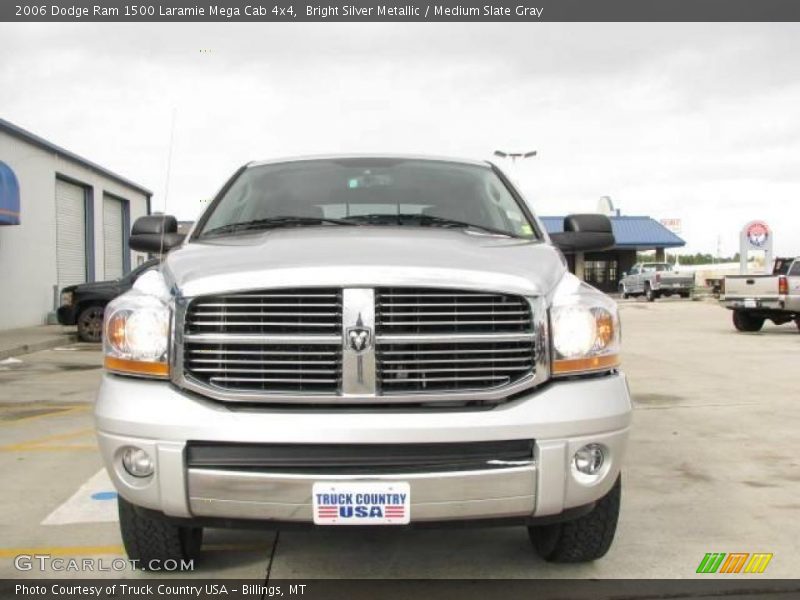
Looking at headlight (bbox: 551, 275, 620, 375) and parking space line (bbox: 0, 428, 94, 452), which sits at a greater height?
headlight (bbox: 551, 275, 620, 375)

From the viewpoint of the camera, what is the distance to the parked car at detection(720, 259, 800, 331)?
15.8m

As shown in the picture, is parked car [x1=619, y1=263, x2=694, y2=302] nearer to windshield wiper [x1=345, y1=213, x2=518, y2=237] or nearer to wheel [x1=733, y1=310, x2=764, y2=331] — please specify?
wheel [x1=733, y1=310, x2=764, y2=331]

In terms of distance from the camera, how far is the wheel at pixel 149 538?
3.07m

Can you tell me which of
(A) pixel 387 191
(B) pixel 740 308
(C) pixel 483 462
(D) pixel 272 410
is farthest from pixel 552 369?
(B) pixel 740 308

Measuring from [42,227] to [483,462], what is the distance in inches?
797

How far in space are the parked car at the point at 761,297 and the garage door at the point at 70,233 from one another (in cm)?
1721

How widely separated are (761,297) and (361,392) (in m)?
15.4

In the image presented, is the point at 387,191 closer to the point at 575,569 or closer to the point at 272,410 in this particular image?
the point at 272,410

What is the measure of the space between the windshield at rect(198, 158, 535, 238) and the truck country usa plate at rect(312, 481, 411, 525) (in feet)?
5.10

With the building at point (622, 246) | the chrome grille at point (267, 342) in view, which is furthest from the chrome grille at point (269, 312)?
the building at point (622, 246)

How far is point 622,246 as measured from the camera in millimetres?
44531

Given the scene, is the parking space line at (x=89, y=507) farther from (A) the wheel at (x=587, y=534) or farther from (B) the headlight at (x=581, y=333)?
(B) the headlight at (x=581, y=333)

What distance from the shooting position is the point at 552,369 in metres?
2.79

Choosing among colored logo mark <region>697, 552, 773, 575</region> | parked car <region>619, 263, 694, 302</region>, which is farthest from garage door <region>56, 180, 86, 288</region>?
parked car <region>619, 263, 694, 302</region>
